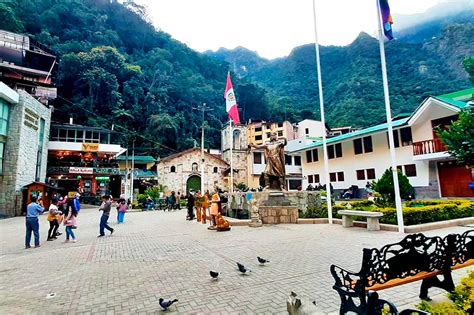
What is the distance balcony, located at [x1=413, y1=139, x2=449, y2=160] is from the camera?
17.2 meters

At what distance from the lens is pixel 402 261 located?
319 cm

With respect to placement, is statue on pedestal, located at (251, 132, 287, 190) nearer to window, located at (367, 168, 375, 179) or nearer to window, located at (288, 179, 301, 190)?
window, located at (367, 168, 375, 179)

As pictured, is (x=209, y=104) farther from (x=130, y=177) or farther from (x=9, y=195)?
Result: (x=9, y=195)

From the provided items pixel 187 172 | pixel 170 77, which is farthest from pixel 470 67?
pixel 170 77

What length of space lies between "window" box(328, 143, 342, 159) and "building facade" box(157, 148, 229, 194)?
1819 centimetres

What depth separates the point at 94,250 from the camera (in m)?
7.76

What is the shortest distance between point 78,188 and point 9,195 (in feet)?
53.6

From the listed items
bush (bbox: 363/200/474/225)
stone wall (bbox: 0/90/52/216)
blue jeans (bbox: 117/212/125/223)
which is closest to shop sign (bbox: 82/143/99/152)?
stone wall (bbox: 0/90/52/216)

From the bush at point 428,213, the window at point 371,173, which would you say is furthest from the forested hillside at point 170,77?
the bush at point 428,213

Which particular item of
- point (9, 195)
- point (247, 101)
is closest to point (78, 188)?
point (9, 195)

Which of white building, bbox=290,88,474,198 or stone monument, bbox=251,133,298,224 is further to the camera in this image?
white building, bbox=290,88,474,198

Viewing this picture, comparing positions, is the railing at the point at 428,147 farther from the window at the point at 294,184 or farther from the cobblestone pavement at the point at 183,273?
the window at the point at 294,184

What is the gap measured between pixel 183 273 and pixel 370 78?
208ft

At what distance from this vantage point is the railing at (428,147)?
17328mm
